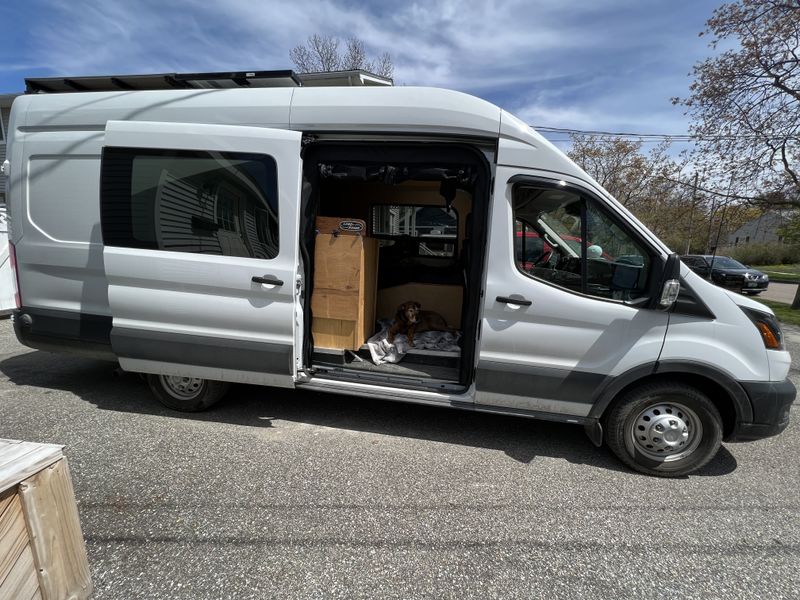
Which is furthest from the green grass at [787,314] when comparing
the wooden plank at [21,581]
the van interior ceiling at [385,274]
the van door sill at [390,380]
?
the wooden plank at [21,581]

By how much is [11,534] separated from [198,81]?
10.6 ft

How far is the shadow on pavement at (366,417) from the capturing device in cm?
314

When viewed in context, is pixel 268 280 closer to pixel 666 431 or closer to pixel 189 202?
pixel 189 202

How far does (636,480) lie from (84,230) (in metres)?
4.72

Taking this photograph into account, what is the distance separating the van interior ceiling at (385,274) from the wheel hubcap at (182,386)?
101 cm

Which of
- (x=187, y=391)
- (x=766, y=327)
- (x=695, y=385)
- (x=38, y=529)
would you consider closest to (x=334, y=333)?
(x=187, y=391)

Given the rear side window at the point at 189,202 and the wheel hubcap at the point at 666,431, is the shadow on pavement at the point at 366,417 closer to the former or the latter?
the wheel hubcap at the point at 666,431

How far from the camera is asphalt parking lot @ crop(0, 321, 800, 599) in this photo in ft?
6.47

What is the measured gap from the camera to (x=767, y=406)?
2.66 m

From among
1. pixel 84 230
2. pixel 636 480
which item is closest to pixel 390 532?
pixel 636 480

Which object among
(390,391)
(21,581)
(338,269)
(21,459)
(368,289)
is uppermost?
(338,269)

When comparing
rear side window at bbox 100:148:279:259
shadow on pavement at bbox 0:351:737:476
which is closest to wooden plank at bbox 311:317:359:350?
shadow on pavement at bbox 0:351:737:476

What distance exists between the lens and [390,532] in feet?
7.38

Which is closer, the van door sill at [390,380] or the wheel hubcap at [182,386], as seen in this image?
the van door sill at [390,380]
